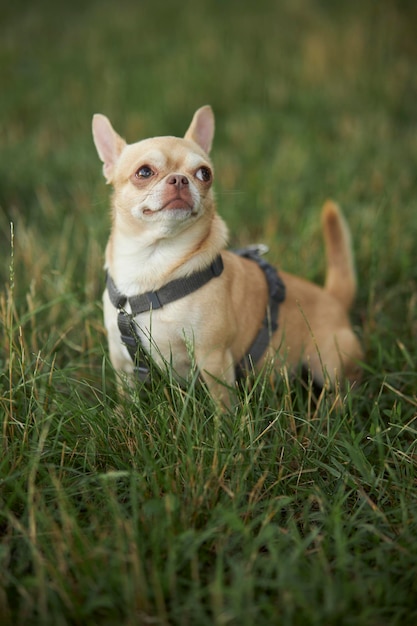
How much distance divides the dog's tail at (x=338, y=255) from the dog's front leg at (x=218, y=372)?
3.61ft

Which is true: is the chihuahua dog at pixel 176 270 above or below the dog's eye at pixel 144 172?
below

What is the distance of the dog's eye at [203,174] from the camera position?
2.43 m

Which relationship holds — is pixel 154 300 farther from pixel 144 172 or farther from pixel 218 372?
pixel 144 172

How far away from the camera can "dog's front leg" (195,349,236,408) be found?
2.35 metres

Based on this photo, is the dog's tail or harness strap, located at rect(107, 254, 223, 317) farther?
the dog's tail

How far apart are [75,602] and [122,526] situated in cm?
25

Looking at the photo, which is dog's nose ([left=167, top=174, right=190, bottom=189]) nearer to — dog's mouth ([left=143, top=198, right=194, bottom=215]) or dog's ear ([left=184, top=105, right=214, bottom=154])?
dog's mouth ([left=143, top=198, right=194, bottom=215])

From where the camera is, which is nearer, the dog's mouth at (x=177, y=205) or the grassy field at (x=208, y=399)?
the grassy field at (x=208, y=399)

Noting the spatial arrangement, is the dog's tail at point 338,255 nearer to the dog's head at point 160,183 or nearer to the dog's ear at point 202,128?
the dog's ear at point 202,128

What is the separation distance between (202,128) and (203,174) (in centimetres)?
46

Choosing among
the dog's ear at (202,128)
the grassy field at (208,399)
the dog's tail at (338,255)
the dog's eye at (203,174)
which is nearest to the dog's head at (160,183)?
the dog's eye at (203,174)

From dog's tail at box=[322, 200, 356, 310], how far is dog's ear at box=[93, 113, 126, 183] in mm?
1243

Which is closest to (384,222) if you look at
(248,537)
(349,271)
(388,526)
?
(349,271)

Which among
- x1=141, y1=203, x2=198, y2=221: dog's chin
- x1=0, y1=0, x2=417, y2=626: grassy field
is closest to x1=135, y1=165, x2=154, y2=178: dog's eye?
x1=141, y1=203, x2=198, y2=221: dog's chin
